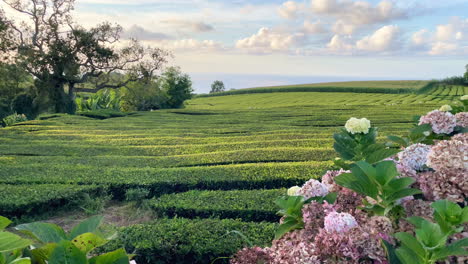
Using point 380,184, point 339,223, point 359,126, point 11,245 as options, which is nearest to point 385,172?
point 380,184

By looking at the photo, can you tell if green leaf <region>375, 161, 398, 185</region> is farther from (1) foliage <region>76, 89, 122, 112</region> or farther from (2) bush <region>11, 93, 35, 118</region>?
(2) bush <region>11, 93, 35, 118</region>

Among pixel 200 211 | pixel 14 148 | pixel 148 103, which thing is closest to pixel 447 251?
pixel 200 211

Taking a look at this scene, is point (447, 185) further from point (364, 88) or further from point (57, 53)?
point (364, 88)

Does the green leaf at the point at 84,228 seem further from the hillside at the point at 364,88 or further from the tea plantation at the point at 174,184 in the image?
the hillside at the point at 364,88

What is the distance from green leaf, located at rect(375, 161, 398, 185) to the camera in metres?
1.45

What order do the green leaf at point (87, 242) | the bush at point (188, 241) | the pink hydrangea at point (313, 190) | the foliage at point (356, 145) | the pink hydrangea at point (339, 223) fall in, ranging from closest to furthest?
the green leaf at point (87, 242) < the pink hydrangea at point (339, 223) < the pink hydrangea at point (313, 190) < the foliage at point (356, 145) < the bush at point (188, 241)

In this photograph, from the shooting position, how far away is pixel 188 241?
11.6 feet

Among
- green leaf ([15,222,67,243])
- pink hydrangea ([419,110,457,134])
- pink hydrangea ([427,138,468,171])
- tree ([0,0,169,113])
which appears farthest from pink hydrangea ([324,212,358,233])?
tree ([0,0,169,113])

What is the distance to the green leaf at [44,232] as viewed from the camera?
43.2 inches

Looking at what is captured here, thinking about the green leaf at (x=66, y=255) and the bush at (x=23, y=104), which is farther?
the bush at (x=23, y=104)

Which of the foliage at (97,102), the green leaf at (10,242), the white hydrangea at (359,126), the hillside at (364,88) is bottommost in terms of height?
the foliage at (97,102)

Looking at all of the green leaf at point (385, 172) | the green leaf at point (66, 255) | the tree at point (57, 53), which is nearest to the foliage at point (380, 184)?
the green leaf at point (385, 172)

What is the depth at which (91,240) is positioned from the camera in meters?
1.03

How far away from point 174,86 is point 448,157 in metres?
32.1
